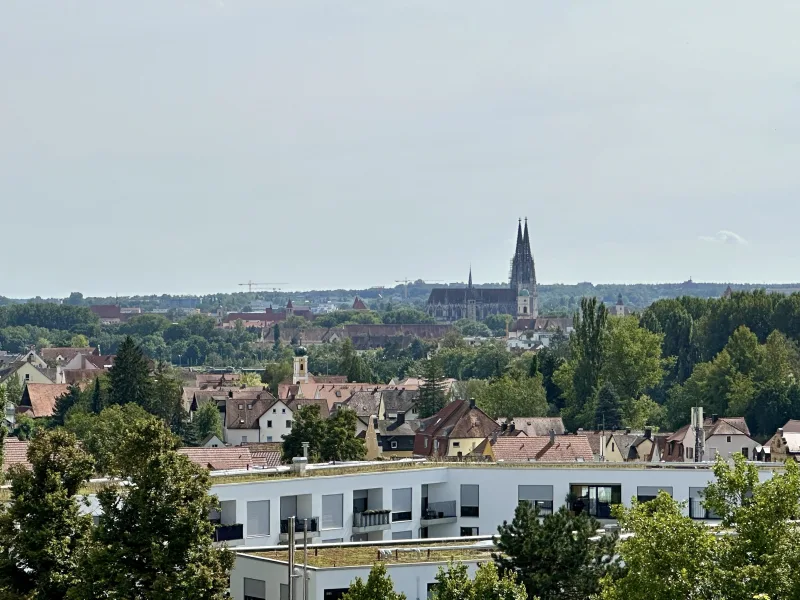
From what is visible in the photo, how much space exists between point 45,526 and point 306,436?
4547cm

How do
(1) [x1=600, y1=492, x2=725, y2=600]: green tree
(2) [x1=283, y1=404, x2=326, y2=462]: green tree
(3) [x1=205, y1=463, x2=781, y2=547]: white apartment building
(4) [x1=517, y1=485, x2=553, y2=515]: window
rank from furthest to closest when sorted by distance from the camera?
1. (2) [x1=283, y1=404, x2=326, y2=462]: green tree
2. (4) [x1=517, y1=485, x2=553, y2=515]: window
3. (3) [x1=205, y1=463, x2=781, y2=547]: white apartment building
4. (1) [x1=600, y1=492, x2=725, y2=600]: green tree

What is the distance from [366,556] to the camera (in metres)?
39.2

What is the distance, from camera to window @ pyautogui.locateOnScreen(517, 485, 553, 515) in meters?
52.2

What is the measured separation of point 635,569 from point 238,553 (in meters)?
13.2

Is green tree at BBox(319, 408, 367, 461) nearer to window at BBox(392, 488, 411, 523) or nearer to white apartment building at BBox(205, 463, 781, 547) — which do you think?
white apartment building at BBox(205, 463, 781, 547)

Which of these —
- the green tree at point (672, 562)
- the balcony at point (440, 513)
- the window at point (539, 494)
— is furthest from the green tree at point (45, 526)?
the window at point (539, 494)

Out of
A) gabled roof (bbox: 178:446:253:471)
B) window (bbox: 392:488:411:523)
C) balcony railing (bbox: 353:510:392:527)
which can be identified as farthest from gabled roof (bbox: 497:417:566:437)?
balcony railing (bbox: 353:510:392:527)

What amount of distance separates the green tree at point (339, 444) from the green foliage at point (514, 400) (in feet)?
115

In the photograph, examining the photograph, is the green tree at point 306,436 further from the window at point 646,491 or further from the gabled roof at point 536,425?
the window at point 646,491

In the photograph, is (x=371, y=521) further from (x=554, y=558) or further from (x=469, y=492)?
(x=554, y=558)

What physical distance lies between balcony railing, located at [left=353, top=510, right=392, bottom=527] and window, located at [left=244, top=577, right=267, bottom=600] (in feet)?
37.3

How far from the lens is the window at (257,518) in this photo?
4753 centimetres

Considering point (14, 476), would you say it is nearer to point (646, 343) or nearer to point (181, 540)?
point (181, 540)

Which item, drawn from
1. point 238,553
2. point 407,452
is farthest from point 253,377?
point 238,553
